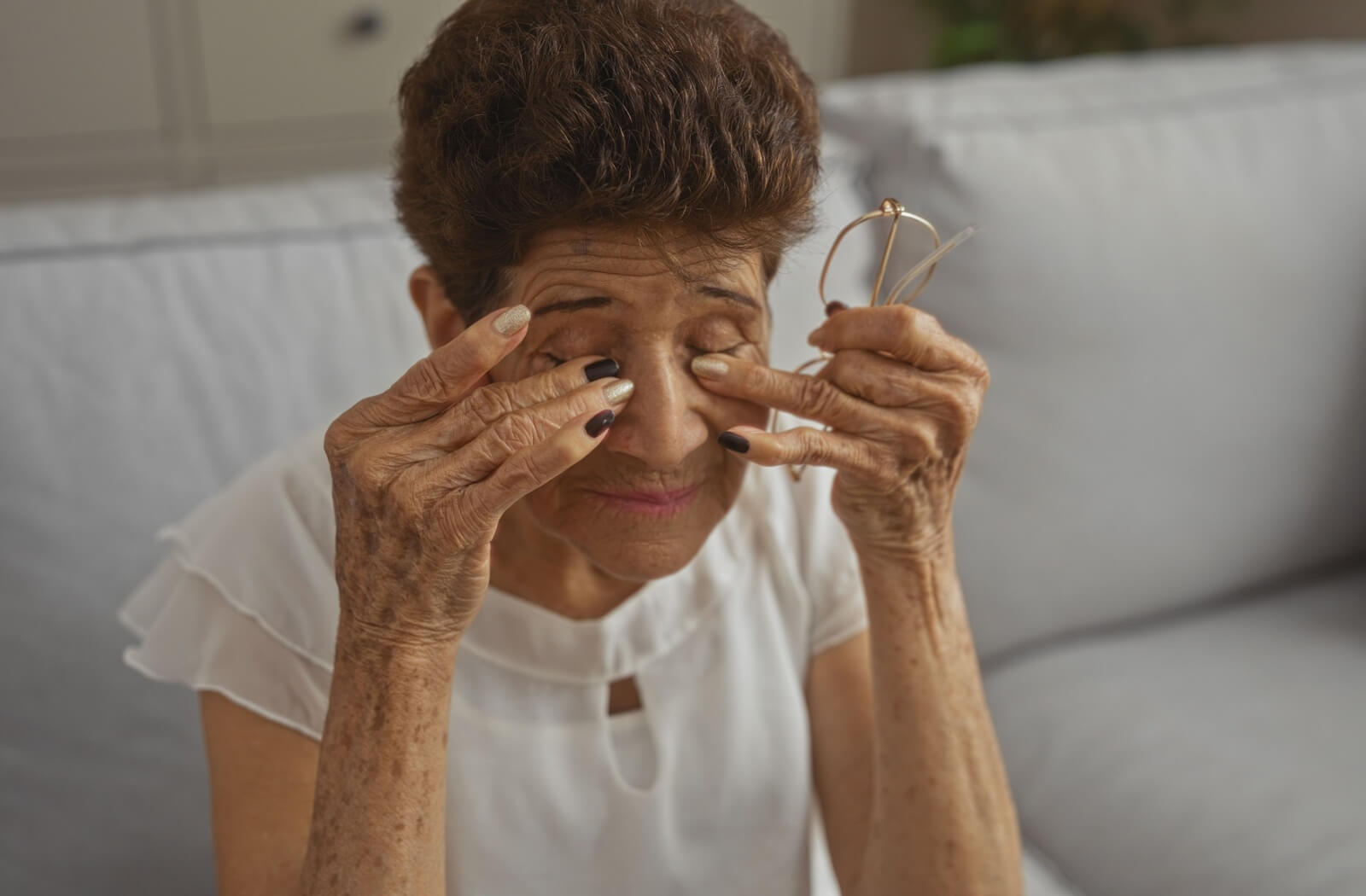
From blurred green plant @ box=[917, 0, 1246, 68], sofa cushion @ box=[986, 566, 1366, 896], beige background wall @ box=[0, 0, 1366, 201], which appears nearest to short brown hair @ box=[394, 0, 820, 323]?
sofa cushion @ box=[986, 566, 1366, 896]

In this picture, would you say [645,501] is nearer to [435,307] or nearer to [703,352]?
[703,352]

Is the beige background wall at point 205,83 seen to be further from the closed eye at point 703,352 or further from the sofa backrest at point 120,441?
the closed eye at point 703,352

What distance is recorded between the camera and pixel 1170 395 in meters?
1.57

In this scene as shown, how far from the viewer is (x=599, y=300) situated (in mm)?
848

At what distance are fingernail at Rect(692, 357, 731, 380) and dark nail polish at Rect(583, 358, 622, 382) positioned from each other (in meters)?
0.06

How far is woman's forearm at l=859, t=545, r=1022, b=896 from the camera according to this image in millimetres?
1031

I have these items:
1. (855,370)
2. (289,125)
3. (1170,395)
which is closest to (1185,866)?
(1170,395)

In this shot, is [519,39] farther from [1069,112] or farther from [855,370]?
[1069,112]

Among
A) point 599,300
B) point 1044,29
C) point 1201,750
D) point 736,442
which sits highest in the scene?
point 1044,29

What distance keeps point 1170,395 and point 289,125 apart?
2.06 meters

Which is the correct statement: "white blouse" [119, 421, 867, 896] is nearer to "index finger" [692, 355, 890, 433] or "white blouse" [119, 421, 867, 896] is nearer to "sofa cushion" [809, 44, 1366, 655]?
"index finger" [692, 355, 890, 433]

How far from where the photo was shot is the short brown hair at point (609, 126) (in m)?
0.78

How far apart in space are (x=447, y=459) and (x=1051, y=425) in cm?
95

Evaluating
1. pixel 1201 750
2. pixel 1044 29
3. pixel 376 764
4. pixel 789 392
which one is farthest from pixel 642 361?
pixel 1044 29
